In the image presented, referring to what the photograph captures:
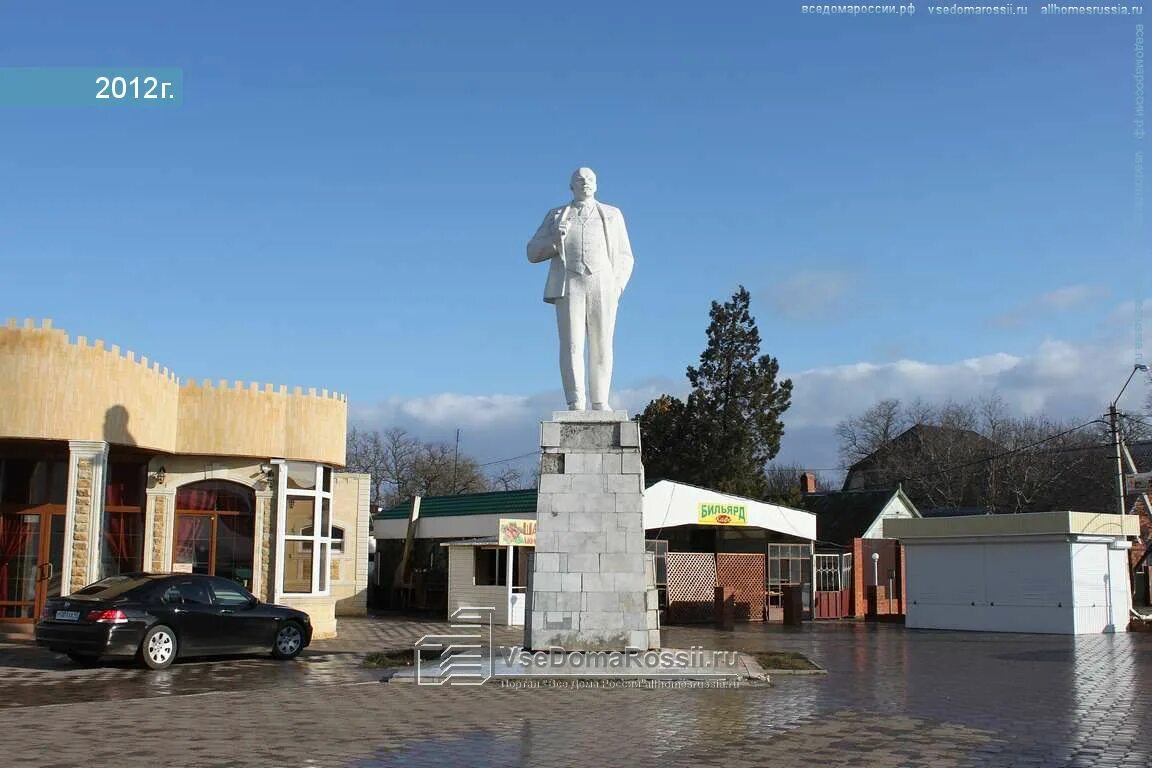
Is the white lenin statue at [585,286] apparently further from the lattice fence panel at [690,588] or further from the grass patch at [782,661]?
the lattice fence panel at [690,588]

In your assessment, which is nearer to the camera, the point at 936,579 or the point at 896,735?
the point at 896,735

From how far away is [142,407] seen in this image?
61.5 ft

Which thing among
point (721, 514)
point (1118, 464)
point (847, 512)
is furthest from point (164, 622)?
point (847, 512)

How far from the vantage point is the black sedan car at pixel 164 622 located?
14.3m

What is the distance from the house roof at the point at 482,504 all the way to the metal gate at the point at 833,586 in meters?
8.67

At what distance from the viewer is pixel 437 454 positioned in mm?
74125

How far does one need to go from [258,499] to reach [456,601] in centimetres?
798

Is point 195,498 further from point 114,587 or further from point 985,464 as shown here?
point 985,464

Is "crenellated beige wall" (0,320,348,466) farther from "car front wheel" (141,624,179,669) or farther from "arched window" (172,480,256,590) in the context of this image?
"car front wheel" (141,624,179,669)

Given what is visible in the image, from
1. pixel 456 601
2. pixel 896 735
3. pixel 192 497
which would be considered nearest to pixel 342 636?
pixel 192 497

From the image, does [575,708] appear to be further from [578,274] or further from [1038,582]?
[1038,582]

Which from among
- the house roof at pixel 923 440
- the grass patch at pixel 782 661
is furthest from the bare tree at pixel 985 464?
the grass patch at pixel 782 661

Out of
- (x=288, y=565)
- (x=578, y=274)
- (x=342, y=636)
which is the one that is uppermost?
(x=578, y=274)

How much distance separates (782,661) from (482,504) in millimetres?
16102
